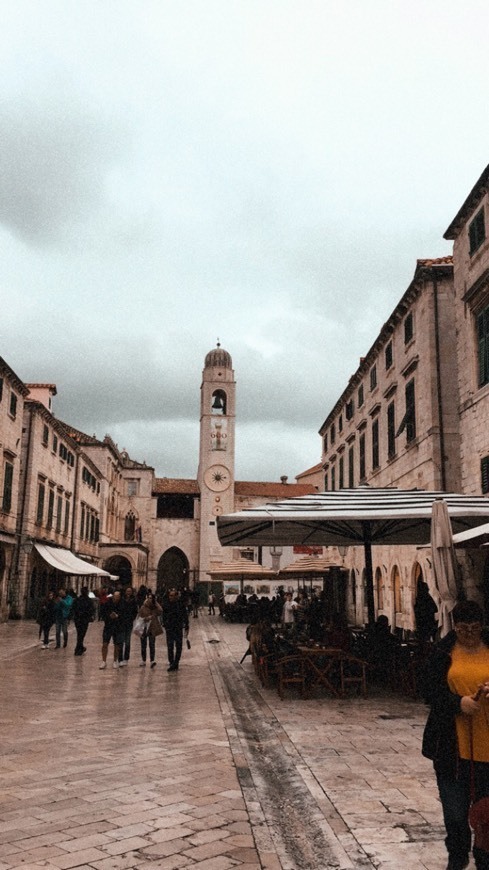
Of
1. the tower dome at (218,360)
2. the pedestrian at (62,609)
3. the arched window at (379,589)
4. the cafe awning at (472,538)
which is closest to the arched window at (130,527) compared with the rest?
the tower dome at (218,360)

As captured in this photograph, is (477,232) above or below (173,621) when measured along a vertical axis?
above

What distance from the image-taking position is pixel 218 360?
204 feet

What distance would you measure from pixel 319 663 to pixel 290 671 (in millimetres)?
511

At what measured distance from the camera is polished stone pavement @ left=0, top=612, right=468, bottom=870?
4223mm

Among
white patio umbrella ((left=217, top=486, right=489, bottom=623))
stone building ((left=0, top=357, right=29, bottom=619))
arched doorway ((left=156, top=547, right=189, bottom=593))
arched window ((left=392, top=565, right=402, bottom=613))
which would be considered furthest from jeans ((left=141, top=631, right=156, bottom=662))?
arched doorway ((left=156, top=547, right=189, bottom=593))

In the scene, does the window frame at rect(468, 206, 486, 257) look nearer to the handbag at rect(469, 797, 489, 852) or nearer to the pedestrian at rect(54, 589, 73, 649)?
the pedestrian at rect(54, 589, 73, 649)

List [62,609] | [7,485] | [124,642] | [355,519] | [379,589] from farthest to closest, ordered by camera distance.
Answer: [7,485], [379,589], [62,609], [124,642], [355,519]

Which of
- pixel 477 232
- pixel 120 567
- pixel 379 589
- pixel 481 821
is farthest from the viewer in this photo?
pixel 120 567

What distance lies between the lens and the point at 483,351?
15508mm

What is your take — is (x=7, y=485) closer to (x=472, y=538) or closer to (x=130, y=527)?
(x=472, y=538)

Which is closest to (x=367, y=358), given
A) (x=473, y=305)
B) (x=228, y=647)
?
(x=473, y=305)

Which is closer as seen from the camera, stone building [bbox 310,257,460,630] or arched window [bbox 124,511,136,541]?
stone building [bbox 310,257,460,630]

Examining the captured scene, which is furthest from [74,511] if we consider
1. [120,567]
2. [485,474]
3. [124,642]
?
[485,474]

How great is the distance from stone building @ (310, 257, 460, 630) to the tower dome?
3440 centimetres
